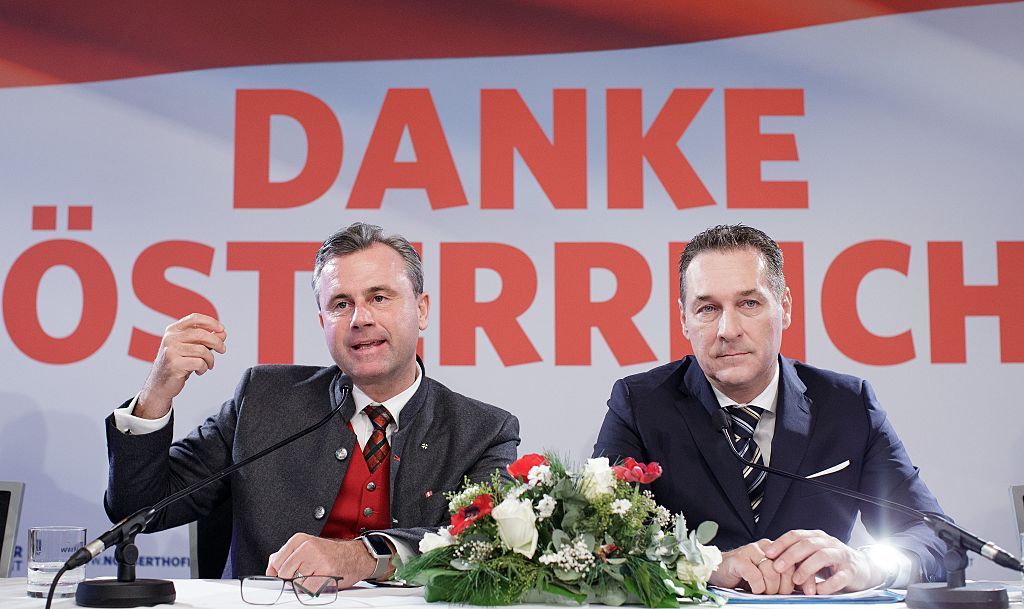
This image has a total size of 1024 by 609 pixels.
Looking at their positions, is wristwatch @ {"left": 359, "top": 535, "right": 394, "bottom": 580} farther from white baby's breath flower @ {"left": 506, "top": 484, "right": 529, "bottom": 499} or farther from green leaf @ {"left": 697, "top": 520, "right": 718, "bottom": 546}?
green leaf @ {"left": 697, "top": 520, "right": 718, "bottom": 546}

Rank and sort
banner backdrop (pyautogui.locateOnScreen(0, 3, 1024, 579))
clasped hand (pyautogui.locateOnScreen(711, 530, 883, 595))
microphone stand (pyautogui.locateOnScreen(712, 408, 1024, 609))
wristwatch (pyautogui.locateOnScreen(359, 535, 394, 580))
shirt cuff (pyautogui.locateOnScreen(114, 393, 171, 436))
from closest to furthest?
1. microphone stand (pyautogui.locateOnScreen(712, 408, 1024, 609))
2. clasped hand (pyautogui.locateOnScreen(711, 530, 883, 595))
3. wristwatch (pyautogui.locateOnScreen(359, 535, 394, 580))
4. shirt cuff (pyautogui.locateOnScreen(114, 393, 171, 436))
5. banner backdrop (pyautogui.locateOnScreen(0, 3, 1024, 579))

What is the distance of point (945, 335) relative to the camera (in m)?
3.92

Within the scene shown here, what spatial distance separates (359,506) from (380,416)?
26 cm

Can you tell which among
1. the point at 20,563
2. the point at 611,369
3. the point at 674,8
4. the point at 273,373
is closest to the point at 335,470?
the point at 273,373

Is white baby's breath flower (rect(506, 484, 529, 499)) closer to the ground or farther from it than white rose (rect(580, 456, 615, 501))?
closer to the ground

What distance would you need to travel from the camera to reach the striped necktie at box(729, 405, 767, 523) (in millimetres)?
2631

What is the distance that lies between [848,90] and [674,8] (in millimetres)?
781

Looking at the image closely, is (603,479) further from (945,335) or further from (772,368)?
(945,335)

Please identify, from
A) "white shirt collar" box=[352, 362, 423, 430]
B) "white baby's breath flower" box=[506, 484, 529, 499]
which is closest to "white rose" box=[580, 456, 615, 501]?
"white baby's breath flower" box=[506, 484, 529, 499]

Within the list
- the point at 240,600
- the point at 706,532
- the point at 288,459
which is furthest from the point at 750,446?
the point at 240,600

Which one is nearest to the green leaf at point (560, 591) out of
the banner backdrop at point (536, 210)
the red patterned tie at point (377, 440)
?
the red patterned tie at point (377, 440)

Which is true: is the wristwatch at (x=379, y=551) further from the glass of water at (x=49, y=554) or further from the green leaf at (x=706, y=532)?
the green leaf at (x=706, y=532)

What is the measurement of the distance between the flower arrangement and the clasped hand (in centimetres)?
19

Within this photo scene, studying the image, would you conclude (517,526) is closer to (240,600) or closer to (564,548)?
(564,548)
